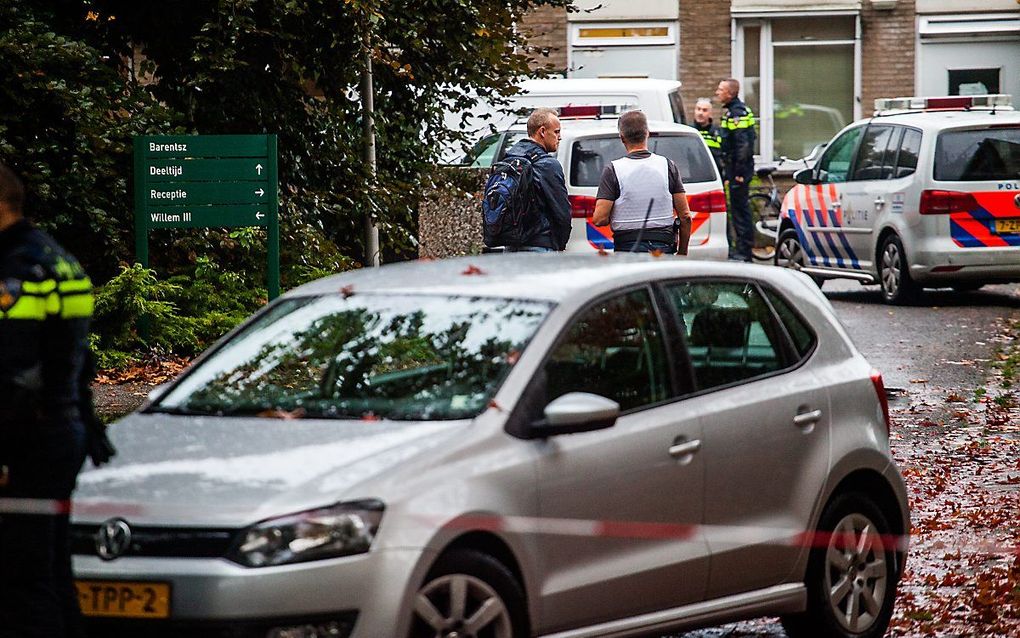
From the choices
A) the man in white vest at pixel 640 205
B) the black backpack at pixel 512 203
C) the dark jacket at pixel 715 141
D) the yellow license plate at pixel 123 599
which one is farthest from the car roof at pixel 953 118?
the yellow license plate at pixel 123 599

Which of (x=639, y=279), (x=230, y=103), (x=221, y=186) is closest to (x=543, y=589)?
(x=639, y=279)

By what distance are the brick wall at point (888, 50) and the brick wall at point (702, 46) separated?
87.1 inches

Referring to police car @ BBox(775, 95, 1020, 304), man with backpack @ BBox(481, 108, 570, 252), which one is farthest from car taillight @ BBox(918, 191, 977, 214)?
man with backpack @ BBox(481, 108, 570, 252)

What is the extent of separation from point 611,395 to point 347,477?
119 cm

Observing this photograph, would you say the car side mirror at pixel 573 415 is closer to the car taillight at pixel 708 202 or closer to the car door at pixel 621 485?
the car door at pixel 621 485

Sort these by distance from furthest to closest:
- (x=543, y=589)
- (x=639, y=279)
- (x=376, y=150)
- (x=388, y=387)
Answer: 1. (x=376, y=150)
2. (x=639, y=279)
3. (x=388, y=387)
4. (x=543, y=589)

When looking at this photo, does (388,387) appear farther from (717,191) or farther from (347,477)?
(717,191)

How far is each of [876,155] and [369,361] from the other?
13.7 metres

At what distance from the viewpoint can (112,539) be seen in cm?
552

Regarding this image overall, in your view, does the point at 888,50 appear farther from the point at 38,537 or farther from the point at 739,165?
the point at 38,537

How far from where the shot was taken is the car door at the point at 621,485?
19.5 feet

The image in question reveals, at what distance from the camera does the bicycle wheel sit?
24.2 m

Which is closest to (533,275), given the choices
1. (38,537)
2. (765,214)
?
(38,537)

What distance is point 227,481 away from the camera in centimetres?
554
